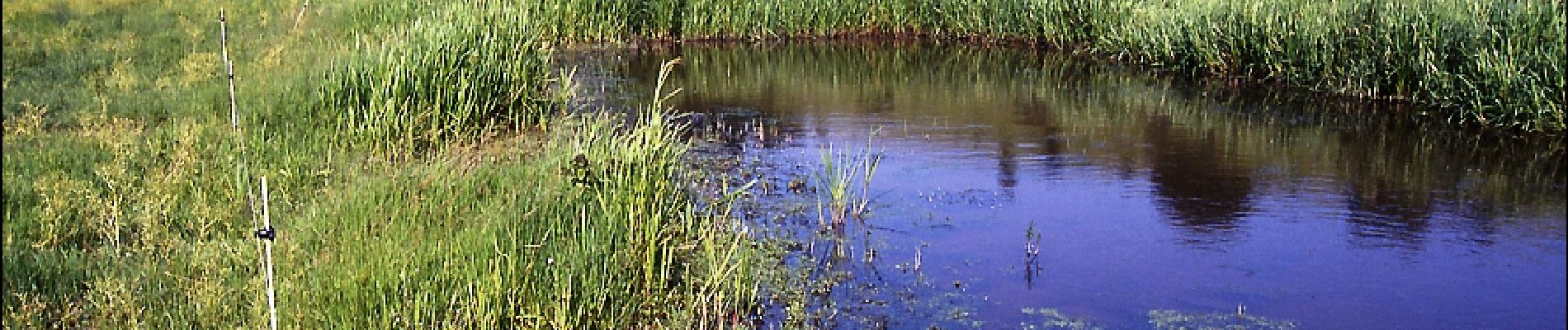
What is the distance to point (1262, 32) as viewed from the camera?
10555 millimetres

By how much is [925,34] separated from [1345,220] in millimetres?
9032

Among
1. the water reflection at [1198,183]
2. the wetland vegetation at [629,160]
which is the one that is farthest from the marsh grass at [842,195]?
the water reflection at [1198,183]

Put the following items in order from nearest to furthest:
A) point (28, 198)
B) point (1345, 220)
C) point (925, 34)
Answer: point (28, 198) → point (1345, 220) → point (925, 34)

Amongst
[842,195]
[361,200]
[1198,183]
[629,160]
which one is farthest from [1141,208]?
[361,200]

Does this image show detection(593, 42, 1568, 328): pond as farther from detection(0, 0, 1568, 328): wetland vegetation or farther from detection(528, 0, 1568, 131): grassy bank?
detection(528, 0, 1568, 131): grassy bank

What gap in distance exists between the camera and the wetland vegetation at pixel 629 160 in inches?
172

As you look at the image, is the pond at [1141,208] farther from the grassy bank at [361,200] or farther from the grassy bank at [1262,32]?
the grassy bank at [361,200]

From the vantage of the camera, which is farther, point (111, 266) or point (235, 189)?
point (235, 189)

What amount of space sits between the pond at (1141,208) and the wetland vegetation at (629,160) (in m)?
0.03

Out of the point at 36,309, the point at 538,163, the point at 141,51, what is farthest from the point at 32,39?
the point at 36,309

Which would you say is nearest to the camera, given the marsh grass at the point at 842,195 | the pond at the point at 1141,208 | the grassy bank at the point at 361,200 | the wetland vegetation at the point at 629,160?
the grassy bank at the point at 361,200

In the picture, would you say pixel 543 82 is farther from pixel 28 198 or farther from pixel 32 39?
pixel 32 39

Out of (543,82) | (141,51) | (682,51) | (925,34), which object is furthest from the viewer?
(925,34)

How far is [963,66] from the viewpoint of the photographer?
12961 millimetres
